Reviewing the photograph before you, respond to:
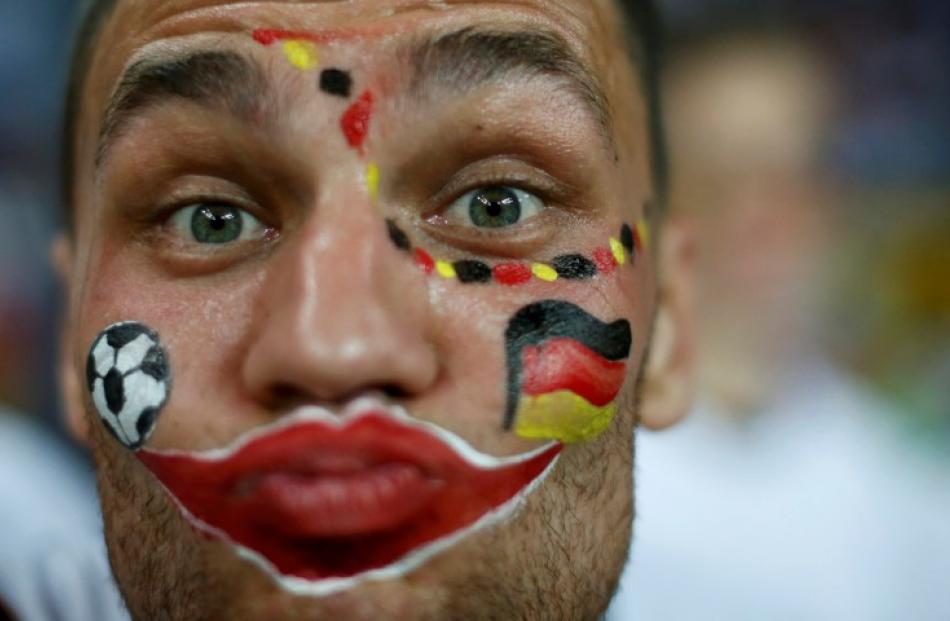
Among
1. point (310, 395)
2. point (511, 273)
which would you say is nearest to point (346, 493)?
point (310, 395)

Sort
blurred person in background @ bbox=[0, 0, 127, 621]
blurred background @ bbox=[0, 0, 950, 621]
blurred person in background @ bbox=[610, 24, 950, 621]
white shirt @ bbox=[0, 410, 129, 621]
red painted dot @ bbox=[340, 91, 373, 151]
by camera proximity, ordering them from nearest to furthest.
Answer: red painted dot @ bbox=[340, 91, 373, 151] < white shirt @ bbox=[0, 410, 129, 621] < blurred person in background @ bbox=[0, 0, 127, 621] < blurred person in background @ bbox=[610, 24, 950, 621] < blurred background @ bbox=[0, 0, 950, 621]

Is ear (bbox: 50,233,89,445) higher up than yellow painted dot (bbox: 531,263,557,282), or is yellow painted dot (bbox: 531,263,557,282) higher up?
yellow painted dot (bbox: 531,263,557,282)

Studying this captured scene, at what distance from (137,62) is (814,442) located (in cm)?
254

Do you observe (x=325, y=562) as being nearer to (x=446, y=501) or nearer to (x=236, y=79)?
(x=446, y=501)

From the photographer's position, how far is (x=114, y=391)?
1.14 m

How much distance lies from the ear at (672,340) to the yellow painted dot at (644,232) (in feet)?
0.51

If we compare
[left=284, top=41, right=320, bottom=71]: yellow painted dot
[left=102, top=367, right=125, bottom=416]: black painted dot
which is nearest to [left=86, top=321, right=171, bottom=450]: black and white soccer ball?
[left=102, top=367, right=125, bottom=416]: black painted dot

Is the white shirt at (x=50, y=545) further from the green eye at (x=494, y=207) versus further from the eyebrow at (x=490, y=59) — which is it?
the eyebrow at (x=490, y=59)

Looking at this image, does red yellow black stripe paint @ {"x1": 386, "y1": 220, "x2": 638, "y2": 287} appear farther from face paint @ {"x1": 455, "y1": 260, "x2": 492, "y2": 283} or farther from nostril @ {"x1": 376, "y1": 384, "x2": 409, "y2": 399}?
nostril @ {"x1": 376, "y1": 384, "x2": 409, "y2": 399}

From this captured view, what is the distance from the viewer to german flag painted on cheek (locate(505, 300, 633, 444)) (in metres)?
1.08

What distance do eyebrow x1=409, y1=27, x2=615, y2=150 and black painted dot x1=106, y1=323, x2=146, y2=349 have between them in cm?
45

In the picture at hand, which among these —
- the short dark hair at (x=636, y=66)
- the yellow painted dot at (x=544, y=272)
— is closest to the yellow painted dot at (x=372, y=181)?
the yellow painted dot at (x=544, y=272)

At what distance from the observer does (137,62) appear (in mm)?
1183

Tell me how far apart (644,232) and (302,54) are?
1.74ft
